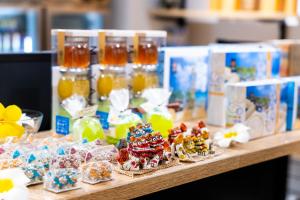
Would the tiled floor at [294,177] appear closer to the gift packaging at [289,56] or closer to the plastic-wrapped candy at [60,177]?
the gift packaging at [289,56]

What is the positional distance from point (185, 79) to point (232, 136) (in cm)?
49

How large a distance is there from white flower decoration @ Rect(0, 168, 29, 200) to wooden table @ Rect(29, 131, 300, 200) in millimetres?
49

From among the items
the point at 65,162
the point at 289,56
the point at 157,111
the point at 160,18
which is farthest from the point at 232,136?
the point at 160,18

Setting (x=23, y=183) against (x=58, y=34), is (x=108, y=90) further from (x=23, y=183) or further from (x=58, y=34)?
(x=23, y=183)

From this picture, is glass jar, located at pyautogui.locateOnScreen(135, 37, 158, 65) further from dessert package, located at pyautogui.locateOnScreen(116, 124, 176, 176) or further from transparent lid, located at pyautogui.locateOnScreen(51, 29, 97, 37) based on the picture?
dessert package, located at pyautogui.locateOnScreen(116, 124, 176, 176)

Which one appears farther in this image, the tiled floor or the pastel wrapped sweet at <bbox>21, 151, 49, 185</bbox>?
the tiled floor

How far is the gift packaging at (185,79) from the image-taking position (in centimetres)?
242

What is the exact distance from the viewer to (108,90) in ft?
7.13

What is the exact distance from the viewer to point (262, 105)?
2.29 m

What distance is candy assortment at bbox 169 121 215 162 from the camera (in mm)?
1808

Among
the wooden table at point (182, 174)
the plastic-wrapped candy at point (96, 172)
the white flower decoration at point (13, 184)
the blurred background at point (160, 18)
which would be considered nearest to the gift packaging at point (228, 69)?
the wooden table at point (182, 174)

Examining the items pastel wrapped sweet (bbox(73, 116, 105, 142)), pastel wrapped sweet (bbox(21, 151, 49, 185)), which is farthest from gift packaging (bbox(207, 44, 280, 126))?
pastel wrapped sweet (bbox(21, 151, 49, 185))

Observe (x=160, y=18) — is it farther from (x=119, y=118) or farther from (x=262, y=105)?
(x=119, y=118)

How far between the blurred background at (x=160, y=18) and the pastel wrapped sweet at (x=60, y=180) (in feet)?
9.18
